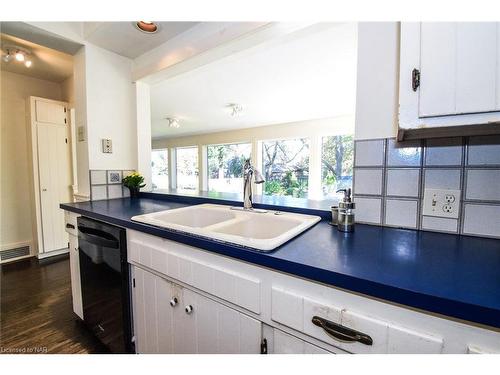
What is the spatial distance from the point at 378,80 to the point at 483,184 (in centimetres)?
54

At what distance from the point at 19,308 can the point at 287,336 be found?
225 cm

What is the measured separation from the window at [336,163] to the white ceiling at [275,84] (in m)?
0.54

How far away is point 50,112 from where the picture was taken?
2.66m

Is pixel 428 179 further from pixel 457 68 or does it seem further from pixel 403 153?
pixel 457 68

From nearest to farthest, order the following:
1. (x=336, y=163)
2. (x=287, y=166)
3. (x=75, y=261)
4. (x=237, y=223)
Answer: (x=237, y=223)
(x=75, y=261)
(x=336, y=163)
(x=287, y=166)

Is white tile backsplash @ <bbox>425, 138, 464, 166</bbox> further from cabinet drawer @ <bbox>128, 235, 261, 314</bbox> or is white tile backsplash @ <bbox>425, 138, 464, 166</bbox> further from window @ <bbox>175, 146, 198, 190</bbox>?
window @ <bbox>175, 146, 198, 190</bbox>

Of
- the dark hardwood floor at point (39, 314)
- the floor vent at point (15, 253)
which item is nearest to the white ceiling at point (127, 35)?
the dark hardwood floor at point (39, 314)

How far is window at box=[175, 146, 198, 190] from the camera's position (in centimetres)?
654

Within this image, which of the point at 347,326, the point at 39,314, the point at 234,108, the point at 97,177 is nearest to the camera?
the point at 347,326

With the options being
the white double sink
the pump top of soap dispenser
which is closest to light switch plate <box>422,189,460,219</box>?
the pump top of soap dispenser

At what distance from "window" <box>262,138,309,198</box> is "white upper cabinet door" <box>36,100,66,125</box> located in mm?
3517

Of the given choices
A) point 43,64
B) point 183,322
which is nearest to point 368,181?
point 183,322
